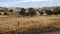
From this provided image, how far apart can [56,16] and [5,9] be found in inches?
102

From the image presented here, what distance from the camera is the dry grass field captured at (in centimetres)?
747

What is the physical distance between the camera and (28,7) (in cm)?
809

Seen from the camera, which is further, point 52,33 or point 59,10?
point 59,10

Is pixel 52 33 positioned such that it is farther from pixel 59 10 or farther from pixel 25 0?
pixel 25 0

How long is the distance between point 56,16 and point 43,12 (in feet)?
2.34

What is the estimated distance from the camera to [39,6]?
837 cm

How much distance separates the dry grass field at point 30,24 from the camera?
7.47m

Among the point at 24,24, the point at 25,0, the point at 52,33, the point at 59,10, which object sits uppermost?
the point at 25,0

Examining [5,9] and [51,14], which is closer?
[5,9]

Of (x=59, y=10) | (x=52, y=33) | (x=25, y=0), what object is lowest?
(x=52, y=33)

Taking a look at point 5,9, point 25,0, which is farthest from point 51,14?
point 5,9

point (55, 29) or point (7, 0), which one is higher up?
point (7, 0)

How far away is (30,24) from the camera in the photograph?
314 inches

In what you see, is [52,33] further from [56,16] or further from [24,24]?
[24,24]
